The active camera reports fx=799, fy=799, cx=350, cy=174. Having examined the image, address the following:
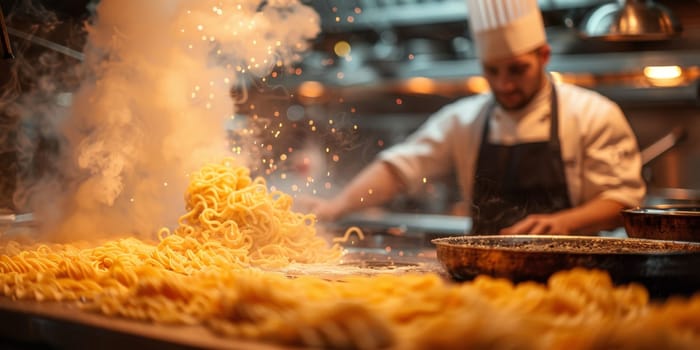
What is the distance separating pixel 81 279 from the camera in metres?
2.46

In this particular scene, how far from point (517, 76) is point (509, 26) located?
1.03 feet

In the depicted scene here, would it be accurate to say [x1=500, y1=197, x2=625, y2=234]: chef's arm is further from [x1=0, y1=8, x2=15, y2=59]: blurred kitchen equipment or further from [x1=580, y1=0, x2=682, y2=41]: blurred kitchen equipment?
[x1=0, y1=8, x2=15, y2=59]: blurred kitchen equipment

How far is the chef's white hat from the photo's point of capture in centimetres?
468

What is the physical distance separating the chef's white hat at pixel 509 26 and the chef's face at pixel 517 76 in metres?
0.06

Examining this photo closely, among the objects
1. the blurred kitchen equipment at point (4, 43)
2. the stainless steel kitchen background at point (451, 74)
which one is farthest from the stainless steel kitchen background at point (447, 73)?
the blurred kitchen equipment at point (4, 43)

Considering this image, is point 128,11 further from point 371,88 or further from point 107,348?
point 371,88

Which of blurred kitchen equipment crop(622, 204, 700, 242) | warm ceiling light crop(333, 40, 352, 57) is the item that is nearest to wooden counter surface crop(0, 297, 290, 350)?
blurred kitchen equipment crop(622, 204, 700, 242)

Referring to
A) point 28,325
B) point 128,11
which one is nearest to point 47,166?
point 128,11

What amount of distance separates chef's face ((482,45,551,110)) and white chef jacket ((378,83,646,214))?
3.3 inches

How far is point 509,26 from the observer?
Result: 4.68 m

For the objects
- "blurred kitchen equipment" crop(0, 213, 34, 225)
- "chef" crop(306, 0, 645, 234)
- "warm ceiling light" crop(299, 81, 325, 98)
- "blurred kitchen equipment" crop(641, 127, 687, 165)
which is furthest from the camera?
"warm ceiling light" crop(299, 81, 325, 98)

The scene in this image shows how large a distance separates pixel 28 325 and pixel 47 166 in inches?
73.1

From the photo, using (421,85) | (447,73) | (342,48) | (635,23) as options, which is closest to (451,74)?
(447,73)

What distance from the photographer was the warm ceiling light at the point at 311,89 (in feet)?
26.2
